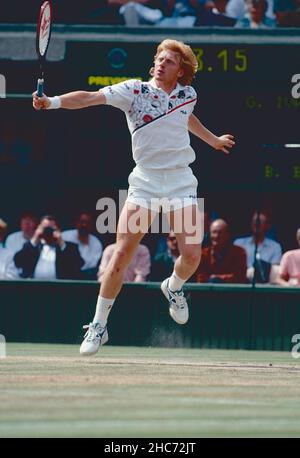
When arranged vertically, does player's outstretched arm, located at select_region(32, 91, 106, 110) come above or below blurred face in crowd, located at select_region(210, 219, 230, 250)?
below

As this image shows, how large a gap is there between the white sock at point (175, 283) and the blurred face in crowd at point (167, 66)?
1.57m

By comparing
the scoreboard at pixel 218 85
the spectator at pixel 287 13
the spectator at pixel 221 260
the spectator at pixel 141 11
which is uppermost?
the spectator at pixel 141 11

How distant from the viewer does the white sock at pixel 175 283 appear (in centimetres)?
1192

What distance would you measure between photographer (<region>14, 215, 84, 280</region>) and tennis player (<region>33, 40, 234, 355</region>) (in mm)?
4473

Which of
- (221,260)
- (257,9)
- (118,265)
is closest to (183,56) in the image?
(118,265)

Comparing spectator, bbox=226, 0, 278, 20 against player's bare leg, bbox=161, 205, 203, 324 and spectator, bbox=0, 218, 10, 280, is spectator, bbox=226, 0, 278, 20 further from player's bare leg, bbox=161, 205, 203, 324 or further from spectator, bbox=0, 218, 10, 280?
player's bare leg, bbox=161, 205, 203, 324

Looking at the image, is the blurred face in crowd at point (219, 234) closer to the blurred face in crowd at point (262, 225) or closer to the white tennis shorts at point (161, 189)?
the blurred face in crowd at point (262, 225)

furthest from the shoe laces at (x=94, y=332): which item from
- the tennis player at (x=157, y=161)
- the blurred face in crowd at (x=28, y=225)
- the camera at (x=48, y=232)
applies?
the blurred face in crowd at (x=28, y=225)

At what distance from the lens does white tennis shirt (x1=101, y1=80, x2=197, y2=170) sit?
11.2 metres

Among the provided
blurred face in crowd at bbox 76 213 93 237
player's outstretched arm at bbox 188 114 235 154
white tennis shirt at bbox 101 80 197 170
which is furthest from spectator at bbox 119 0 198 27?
white tennis shirt at bbox 101 80 197 170

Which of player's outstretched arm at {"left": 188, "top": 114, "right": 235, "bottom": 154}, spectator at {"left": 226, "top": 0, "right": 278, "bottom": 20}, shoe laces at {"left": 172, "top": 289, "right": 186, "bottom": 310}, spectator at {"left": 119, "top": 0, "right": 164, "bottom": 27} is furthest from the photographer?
spectator at {"left": 119, "top": 0, "right": 164, "bottom": 27}

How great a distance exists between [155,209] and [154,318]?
404 cm

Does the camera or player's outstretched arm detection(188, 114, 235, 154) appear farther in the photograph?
the camera
